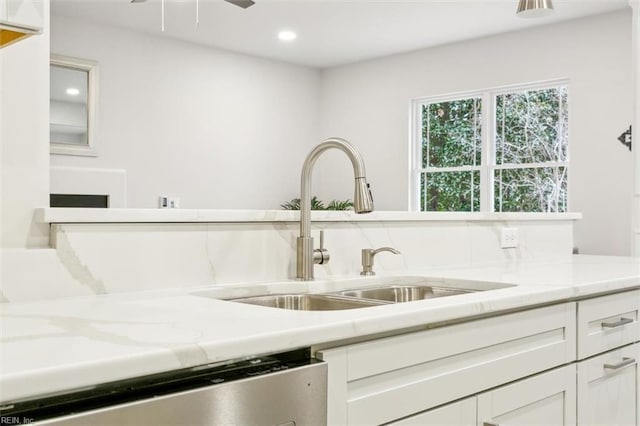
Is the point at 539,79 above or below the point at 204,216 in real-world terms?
above

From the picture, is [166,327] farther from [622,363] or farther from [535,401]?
[622,363]

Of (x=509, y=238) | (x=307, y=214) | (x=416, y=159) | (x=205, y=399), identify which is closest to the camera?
(x=205, y=399)

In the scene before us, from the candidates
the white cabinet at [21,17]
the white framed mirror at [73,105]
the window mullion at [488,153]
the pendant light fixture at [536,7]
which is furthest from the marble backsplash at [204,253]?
the white framed mirror at [73,105]

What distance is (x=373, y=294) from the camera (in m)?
1.83

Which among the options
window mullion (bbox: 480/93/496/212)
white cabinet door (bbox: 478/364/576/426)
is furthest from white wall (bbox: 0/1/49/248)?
window mullion (bbox: 480/93/496/212)

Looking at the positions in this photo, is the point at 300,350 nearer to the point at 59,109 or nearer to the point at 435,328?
the point at 435,328

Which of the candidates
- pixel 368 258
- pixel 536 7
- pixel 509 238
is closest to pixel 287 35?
pixel 509 238

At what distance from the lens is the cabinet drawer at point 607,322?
5.53 feet

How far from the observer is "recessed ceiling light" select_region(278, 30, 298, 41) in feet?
19.6

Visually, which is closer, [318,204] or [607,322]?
[607,322]

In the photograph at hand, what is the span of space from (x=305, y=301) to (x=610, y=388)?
884 mm

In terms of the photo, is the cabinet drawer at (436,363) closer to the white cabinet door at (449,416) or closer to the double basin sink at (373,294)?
the white cabinet door at (449,416)

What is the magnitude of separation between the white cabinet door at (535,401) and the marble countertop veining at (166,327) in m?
0.18

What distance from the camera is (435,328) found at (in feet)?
4.08
